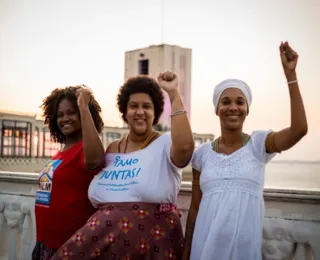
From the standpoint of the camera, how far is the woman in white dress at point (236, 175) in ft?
5.98

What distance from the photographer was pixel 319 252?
2131 millimetres

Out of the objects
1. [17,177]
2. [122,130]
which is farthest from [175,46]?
[17,177]

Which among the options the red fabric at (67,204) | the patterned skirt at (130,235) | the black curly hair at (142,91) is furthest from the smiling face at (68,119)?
the patterned skirt at (130,235)

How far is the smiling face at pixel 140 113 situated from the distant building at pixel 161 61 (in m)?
46.3

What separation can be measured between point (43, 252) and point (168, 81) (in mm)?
1219

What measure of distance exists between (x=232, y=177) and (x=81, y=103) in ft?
2.96

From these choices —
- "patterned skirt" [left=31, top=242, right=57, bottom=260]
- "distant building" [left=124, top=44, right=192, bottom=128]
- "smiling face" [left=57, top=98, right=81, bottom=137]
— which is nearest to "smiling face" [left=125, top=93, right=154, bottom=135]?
"smiling face" [left=57, top=98, right=81, bottom=137]

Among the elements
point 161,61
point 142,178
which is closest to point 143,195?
point 142,178

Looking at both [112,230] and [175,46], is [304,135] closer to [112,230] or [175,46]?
[112,230]

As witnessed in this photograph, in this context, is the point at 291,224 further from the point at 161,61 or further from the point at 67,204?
the point at 161,61

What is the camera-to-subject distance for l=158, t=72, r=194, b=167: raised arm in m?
1.94

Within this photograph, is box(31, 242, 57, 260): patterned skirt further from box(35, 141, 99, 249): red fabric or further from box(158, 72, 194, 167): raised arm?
box(158, 72, 194, 167): raised arm

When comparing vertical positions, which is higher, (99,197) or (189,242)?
(99,197)

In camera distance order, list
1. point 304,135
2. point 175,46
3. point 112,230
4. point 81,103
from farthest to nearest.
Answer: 1. point 175,46
2. point 81,103
3. point 112,230
4. point 304,135
